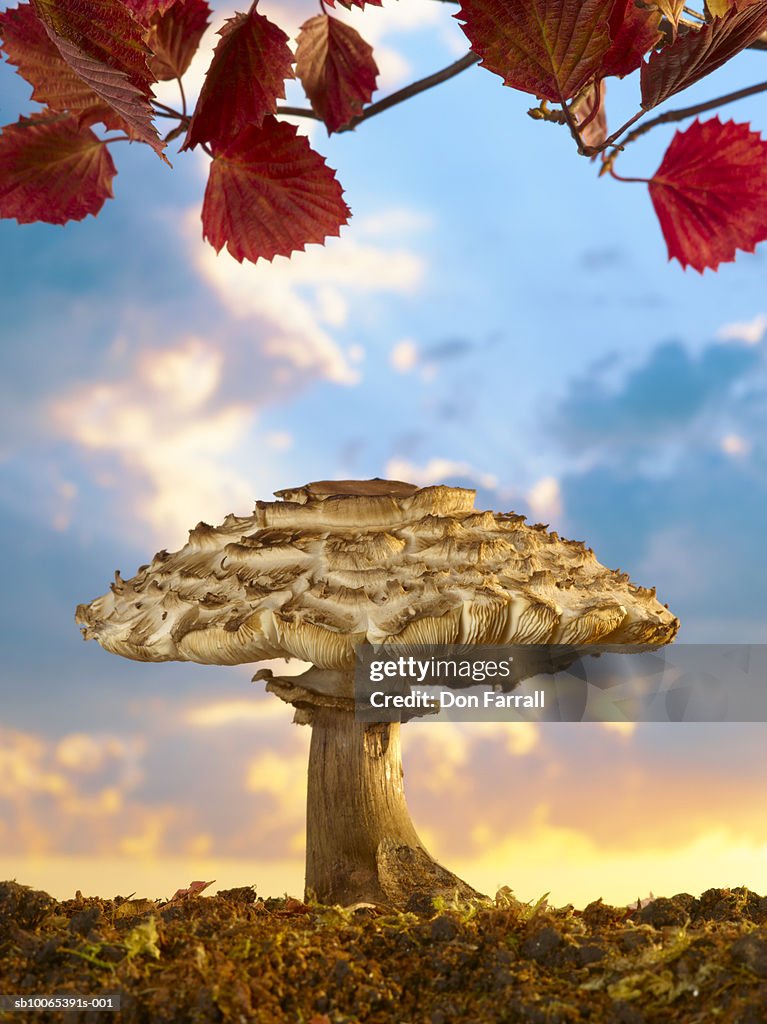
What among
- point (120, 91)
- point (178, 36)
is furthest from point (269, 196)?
point (120, 91)

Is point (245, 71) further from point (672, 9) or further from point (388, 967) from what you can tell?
point (388, 967)

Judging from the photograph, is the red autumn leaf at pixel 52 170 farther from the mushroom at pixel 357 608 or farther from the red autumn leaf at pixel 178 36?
the mushroom at pixel 357 608

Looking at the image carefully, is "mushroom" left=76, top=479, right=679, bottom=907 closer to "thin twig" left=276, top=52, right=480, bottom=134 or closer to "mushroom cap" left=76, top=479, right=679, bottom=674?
"mushroom cap" left=76, top=479, right=679, bottom=674

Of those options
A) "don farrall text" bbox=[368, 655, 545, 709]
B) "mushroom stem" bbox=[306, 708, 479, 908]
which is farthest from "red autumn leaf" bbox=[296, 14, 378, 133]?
"mushroom stem" bbox=[306, 708, 479, 908]

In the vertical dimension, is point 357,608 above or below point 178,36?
below

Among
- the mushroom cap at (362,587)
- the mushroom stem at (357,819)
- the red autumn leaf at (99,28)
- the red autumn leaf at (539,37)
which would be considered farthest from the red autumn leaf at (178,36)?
the mushroom stem at (357,819)


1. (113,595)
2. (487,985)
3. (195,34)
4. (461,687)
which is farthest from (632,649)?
(195,34)

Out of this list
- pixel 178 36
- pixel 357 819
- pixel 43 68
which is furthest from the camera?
pixel 357 819
